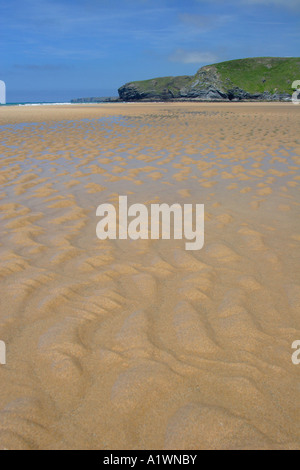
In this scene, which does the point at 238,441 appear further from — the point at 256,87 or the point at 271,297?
the point at 256,87

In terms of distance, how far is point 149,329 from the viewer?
6.70 feet

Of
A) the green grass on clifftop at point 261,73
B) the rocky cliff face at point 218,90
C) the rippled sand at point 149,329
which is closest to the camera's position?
the rippled sand at point 149,329

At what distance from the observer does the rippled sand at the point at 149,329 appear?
4.77 feet

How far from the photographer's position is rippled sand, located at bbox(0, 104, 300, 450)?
1.45m

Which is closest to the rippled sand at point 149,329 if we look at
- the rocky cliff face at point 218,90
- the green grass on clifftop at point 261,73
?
the rocky cliff face at point 218,90

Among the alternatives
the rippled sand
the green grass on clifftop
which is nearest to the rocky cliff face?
the green grass on clifftop

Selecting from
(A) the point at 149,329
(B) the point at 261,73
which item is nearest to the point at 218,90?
(B) the point at 261,73

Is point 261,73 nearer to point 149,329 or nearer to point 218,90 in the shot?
point 218,90

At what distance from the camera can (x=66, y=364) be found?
178cm

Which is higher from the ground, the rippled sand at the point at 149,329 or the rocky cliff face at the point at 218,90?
the rocky cliff face at the point at 218,90

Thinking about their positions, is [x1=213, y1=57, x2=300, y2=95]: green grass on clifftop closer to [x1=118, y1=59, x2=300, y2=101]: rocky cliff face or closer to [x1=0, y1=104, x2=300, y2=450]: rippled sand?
[x1=118, y1=59, x2=300, y2=101]: rocky cliff face

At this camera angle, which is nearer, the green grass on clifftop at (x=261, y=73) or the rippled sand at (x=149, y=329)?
Result: the rippled sand at (x=149, y=329)

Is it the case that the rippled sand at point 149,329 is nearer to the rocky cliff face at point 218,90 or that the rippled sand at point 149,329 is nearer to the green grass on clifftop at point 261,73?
the rocky cliff face at point 218,90
